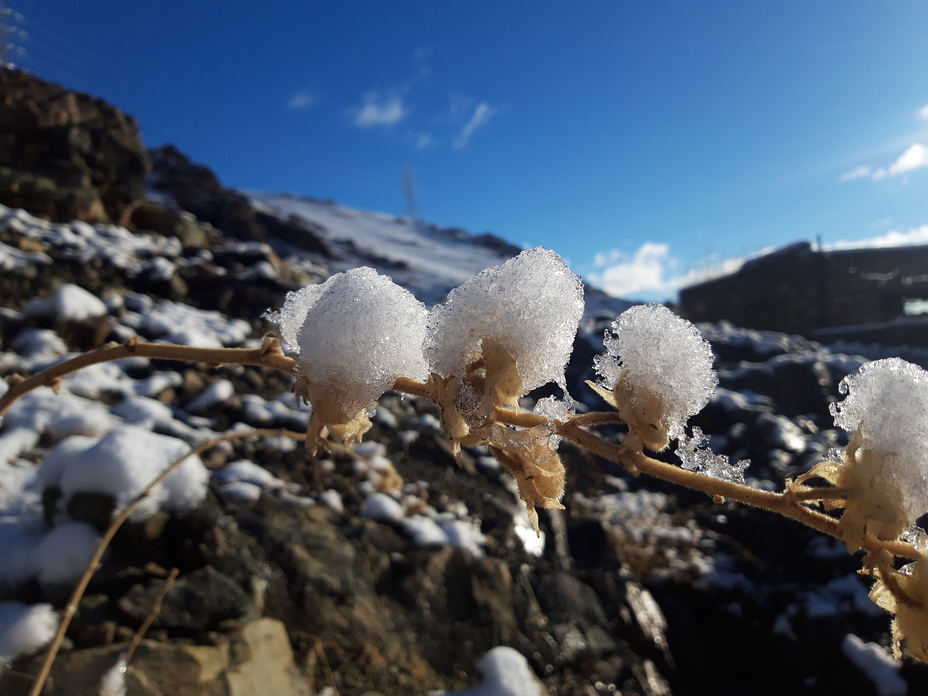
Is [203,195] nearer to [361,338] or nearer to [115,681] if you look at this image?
[115,681]

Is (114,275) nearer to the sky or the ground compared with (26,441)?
nearer to the sky

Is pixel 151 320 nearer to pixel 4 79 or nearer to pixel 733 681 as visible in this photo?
pixel 733 681

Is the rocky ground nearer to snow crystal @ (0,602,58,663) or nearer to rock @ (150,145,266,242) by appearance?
snow crystal @ (0,602,58,663)

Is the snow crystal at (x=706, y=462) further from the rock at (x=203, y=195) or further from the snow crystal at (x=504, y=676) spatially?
the rock at (x=203, y=195)

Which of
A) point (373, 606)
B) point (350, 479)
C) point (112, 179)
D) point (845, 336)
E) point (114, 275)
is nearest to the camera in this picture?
point (373, 606)

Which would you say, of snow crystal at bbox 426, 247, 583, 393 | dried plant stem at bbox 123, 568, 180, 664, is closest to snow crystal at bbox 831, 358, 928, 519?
snow crystal at bbox 426, 247, 583, 393

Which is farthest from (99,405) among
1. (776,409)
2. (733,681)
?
(776,409)

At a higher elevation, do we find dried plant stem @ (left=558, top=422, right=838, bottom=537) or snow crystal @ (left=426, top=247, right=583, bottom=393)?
snow crystal @ (left=426, top=247, right=583, bottom=393)
